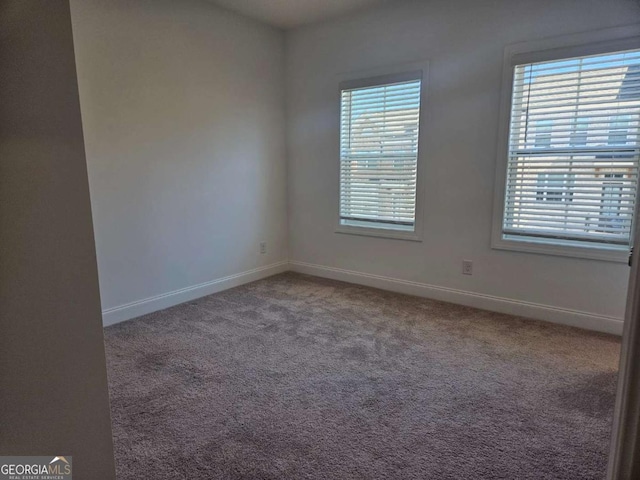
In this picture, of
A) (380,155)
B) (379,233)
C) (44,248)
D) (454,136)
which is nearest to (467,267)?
(379,233)

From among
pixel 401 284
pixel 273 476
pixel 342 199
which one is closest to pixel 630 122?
pixel 401 284

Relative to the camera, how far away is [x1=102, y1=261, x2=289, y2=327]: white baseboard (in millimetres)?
3150

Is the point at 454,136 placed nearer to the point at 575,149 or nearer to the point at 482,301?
the point at 575,149

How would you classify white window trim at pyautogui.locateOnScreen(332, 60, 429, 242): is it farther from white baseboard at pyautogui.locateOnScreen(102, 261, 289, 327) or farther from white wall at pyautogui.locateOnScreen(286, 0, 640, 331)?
white baseboard at pyautogui.locateOnScreen(102, 261, 289, 327)

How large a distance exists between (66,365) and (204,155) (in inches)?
118

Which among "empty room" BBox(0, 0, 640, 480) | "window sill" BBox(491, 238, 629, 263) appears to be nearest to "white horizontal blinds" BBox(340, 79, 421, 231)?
"empty room" BBox(0, 0, 640, 480)

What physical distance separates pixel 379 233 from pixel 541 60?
1975 mm

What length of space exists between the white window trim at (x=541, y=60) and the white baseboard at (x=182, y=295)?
7.98 feet

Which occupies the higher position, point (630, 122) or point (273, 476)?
point (630, 122)

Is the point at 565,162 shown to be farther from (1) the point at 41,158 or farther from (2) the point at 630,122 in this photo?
(1) the point at 41,158

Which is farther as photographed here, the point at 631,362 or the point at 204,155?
the point at 204,155

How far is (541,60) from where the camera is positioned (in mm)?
2930

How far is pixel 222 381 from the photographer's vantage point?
2271mm

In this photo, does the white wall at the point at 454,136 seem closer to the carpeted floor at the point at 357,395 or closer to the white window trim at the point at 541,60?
the white window trim at the point at 541,60
